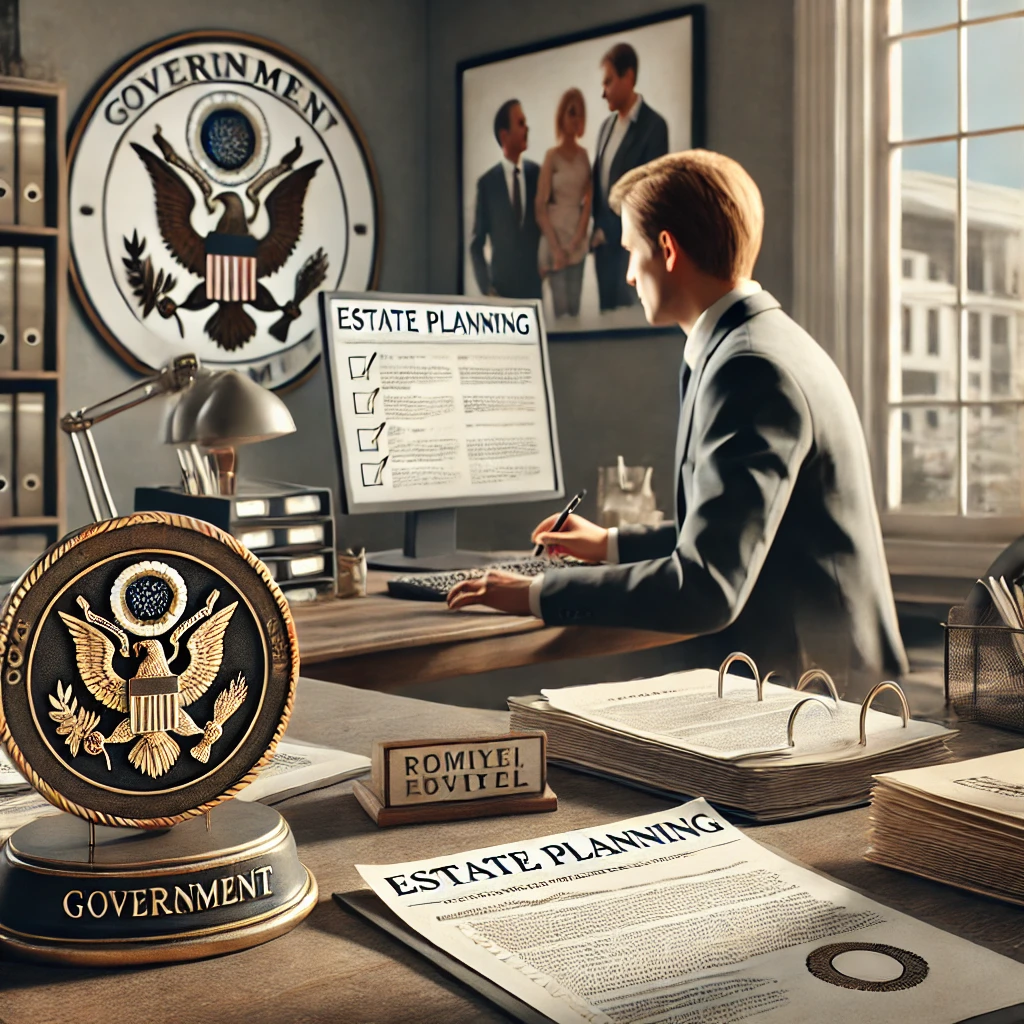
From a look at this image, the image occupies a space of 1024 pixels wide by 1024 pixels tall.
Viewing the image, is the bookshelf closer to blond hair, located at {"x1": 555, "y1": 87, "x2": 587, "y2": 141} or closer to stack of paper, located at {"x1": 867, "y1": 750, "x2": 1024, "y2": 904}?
blond hair, located at {"x1": 555, "y1": 87, "x2": 587, "y2": 141}

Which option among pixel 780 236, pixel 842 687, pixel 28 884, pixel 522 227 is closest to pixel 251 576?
pixel 28 884

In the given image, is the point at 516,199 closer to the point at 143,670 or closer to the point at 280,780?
the point at 280,780

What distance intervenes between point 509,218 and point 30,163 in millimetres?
1365

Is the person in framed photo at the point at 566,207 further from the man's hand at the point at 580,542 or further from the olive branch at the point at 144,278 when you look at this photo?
the man's hand at the point at 580,542

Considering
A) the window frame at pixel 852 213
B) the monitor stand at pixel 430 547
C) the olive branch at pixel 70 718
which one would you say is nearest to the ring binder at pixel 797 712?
the olive branch at pixel 70 718

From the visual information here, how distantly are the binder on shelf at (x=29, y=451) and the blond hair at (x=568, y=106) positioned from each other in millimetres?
1581

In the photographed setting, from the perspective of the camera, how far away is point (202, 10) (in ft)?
11.1

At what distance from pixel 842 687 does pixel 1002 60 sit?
5.47 feet

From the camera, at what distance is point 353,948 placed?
667 millimetres

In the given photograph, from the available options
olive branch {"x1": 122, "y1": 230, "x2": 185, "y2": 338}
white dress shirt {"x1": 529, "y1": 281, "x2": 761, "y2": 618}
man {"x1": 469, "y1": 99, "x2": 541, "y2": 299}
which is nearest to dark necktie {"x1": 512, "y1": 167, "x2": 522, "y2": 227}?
man {"x1": 469, "y1": 99, "x2": 541, "y2": 299}

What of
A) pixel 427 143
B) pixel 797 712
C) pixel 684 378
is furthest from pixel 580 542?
pixel 427 143

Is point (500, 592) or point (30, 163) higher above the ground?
point (30, 163)

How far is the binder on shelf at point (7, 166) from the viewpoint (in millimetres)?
2764

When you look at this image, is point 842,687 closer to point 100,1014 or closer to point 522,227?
point 100,1014
